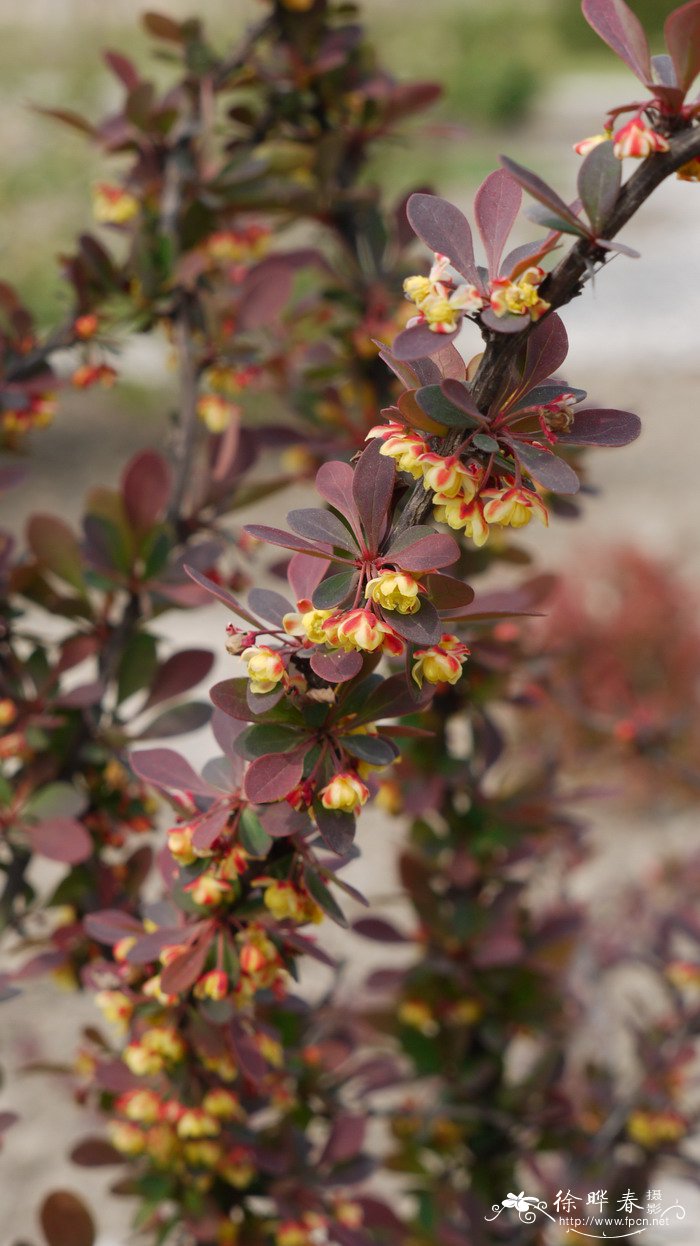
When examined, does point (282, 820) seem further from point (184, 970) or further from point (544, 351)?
point (544, 351)

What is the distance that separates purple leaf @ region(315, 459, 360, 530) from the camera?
1.22 feet

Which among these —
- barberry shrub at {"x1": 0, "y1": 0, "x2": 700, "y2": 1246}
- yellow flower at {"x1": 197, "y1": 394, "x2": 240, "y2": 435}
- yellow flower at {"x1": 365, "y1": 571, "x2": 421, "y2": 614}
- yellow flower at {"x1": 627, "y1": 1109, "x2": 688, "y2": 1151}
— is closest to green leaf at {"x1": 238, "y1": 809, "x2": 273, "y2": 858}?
barberry shrub at {"x1": 0, "y1": 0, "x2": 700, "y2": 1246}

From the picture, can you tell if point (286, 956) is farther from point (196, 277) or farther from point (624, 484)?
point (624, 484)

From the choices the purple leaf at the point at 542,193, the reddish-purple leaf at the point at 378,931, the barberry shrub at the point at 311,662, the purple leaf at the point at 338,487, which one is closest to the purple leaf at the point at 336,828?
the barberry shrub at the point at 311,662

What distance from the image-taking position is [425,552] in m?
0.34

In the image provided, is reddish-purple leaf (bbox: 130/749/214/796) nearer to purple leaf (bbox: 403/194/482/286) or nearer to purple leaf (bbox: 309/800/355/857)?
purple leaf (bbox: 309/800/355/857)

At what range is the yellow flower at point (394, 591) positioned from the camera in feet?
1.11

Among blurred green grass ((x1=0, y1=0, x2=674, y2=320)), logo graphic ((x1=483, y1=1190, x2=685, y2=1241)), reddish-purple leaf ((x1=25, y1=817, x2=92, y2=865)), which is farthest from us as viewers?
blurred green grass ((x1=0, y1=0, x2=674, y2=320))

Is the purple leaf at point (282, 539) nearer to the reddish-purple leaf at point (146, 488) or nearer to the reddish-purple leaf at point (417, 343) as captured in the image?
the reddish-purple leaf at point (417, 343)

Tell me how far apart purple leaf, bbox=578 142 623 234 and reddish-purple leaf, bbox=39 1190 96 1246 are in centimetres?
55

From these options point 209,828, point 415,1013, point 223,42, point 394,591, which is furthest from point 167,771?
point 223,42

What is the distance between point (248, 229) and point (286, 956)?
0.53 meters

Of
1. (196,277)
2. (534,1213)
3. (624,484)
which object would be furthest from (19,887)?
(624,484)

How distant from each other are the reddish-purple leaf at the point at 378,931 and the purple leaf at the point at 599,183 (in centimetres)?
59
